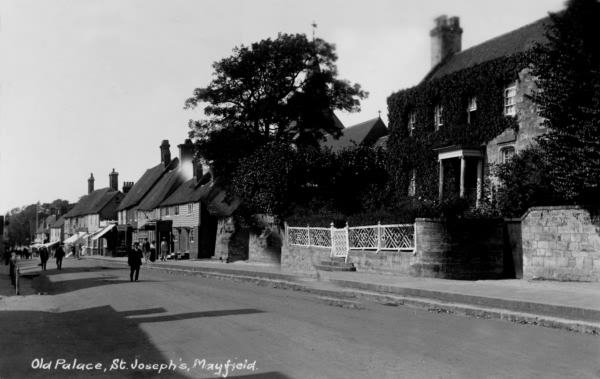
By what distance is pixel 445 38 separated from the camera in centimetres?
3512

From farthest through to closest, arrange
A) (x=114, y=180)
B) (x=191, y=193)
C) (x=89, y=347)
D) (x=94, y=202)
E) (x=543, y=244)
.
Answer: (x=114, y=180) < (x=94, y=202) < (x=191, y=193) < (x=543, y=244) < (x=89, y=347)

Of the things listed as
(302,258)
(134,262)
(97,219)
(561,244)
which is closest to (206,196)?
(302,258)

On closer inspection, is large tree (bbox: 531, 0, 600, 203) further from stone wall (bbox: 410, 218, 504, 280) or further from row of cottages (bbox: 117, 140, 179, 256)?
row of cottages (bbox: 117, 140, 179, 256)

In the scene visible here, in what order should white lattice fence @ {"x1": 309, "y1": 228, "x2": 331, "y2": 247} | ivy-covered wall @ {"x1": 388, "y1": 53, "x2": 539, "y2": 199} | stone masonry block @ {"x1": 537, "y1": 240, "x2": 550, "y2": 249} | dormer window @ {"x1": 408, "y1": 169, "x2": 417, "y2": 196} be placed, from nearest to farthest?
1. stone masonry block @ {"x1": 537, "y1": 240, "x2": 550, "y2": 249}
2. white lattice fence @ {"x1": 309, "y1": 228, "x2": 331, "y2": 247}
3. ivy-covered wall @ {"x1": 388, "y1": 53, "x2": 539, "y2": 199}
4. dormer window @ {"x1": 408, "y1": 169, "x2": 417, "y2": 196}

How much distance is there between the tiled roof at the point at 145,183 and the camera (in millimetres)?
64875

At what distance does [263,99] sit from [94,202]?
52680 mm

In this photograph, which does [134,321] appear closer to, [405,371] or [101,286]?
[405,371]

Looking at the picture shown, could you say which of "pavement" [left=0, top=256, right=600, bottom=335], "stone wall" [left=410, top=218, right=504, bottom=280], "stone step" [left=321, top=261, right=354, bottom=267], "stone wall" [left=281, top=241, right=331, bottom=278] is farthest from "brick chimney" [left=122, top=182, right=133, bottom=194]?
"stone wall" [left=410, top=218, right=504, bottom=280]

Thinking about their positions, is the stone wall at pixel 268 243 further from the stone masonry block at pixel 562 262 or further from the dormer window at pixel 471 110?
the stone masonry block at pixel 562 262

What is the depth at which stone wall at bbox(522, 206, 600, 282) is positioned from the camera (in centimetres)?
1563

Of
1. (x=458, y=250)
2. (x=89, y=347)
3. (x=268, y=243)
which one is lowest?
(x=89, y=347)

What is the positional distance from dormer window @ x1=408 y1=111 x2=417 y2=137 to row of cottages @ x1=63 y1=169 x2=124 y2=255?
149ft

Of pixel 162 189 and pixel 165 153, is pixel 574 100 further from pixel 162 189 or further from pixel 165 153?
pixel 165 153

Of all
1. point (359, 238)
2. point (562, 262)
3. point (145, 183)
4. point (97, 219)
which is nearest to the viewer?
point (562, 262)
